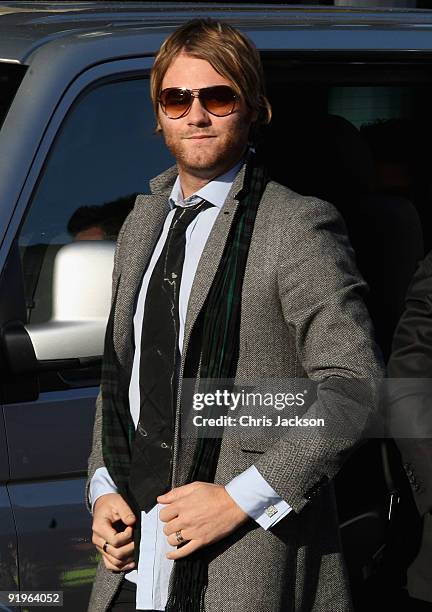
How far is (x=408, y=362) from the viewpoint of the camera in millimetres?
2189

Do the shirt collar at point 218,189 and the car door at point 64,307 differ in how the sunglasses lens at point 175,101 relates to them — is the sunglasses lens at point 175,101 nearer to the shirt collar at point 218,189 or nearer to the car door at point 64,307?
the shirt collar at point 218,189

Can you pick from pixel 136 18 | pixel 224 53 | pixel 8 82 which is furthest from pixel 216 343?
pixel 136 18

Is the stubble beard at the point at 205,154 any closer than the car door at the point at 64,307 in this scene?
Yes

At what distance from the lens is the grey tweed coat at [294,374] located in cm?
211

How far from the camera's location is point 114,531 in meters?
2.29

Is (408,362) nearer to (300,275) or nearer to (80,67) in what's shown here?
(300,275)

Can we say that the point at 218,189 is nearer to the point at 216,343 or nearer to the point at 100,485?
the point at 216,343

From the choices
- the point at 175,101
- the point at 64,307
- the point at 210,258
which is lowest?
the point at 64,307

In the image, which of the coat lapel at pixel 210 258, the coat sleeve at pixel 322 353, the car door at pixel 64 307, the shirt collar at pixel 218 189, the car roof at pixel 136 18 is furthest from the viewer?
the car roof at pixel 136 18

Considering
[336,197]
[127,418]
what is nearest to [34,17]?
[336,197]

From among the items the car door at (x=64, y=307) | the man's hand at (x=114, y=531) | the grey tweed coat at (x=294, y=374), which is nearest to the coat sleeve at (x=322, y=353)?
the grey tweed coat at (x=294, y=374)

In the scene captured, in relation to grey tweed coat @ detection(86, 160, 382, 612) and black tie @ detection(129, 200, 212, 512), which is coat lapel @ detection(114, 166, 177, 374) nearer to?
black tie @ detection(129, 200, 212, 512)

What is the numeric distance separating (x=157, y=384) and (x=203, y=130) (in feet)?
1.55

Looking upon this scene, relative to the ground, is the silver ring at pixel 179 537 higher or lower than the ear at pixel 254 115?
lower
